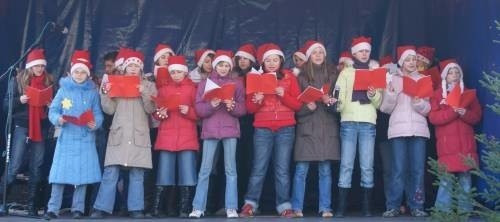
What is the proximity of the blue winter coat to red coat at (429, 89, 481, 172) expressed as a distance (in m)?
3.13

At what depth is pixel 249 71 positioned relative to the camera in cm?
757

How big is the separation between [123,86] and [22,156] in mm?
1374

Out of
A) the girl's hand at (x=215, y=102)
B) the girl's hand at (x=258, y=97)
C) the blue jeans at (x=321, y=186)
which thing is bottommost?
the blue jeans at (x=321, y=186)

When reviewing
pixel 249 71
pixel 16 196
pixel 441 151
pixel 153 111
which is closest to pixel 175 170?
pixel 153 111

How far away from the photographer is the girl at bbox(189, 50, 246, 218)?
23.3ft

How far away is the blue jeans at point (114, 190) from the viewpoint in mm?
7043

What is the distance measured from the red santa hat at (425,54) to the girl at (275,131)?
4.58ft

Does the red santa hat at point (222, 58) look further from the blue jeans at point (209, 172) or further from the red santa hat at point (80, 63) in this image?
the red santa hat at point (80, 63)

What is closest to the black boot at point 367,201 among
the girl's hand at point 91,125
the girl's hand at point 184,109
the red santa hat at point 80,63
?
the girl's hand at point 184,109

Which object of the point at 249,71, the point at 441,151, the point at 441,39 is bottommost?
the point at 441,151

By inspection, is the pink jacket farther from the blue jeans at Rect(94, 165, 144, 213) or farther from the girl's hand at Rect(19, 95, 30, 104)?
the girl's hand at Rect(19, 95, 30, 104)

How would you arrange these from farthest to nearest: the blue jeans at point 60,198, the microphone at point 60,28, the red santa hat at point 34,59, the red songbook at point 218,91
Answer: the microphone at point 60,28, the red santa hat at point 34,59, the blue jeans at point 60,198, the red songbook at point 218,91

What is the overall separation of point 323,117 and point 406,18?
69.7 inches

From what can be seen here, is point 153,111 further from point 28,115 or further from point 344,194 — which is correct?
point 344,194
